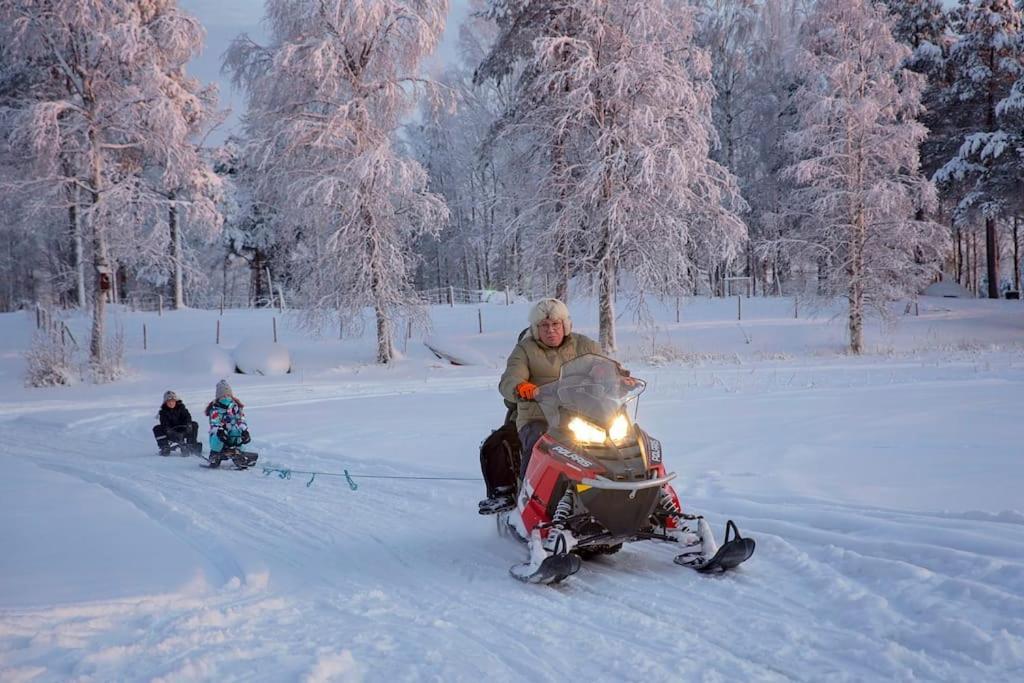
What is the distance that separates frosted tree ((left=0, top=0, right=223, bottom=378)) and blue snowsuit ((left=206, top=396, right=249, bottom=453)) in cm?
1176

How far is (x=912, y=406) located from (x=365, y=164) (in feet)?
46.8

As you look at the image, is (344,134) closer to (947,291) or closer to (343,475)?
(343,475)

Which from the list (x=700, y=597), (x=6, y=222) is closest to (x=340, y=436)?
(x=700, y=597)

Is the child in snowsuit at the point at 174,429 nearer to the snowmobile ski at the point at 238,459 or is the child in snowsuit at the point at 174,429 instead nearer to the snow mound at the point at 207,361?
the snowmobile ski at the point at 238,459

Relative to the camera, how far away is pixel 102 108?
20656mm

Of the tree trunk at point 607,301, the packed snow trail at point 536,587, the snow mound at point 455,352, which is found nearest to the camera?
the packed snow trail at point 536,587

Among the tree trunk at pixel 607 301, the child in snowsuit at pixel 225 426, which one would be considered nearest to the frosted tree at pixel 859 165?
the tree trunk at pixel 607 301

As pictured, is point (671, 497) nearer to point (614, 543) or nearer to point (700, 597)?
point (614, 543)

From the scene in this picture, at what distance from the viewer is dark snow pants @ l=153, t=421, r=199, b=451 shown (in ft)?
36.4

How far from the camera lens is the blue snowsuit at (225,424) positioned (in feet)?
32.7

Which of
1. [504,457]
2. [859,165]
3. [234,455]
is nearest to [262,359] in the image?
[234,455]

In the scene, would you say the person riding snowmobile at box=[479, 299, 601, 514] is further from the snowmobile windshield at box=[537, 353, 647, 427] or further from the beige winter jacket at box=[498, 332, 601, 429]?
the snowmobile windshield at box=[537, 353, 647, 427]

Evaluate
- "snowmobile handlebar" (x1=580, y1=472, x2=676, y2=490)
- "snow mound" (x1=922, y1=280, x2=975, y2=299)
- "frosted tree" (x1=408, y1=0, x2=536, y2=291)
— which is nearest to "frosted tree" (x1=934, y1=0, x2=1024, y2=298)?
"snow mound" (x1=922, y1=280, x2=975, y2=299)

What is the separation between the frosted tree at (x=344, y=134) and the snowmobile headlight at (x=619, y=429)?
16.1 meters
